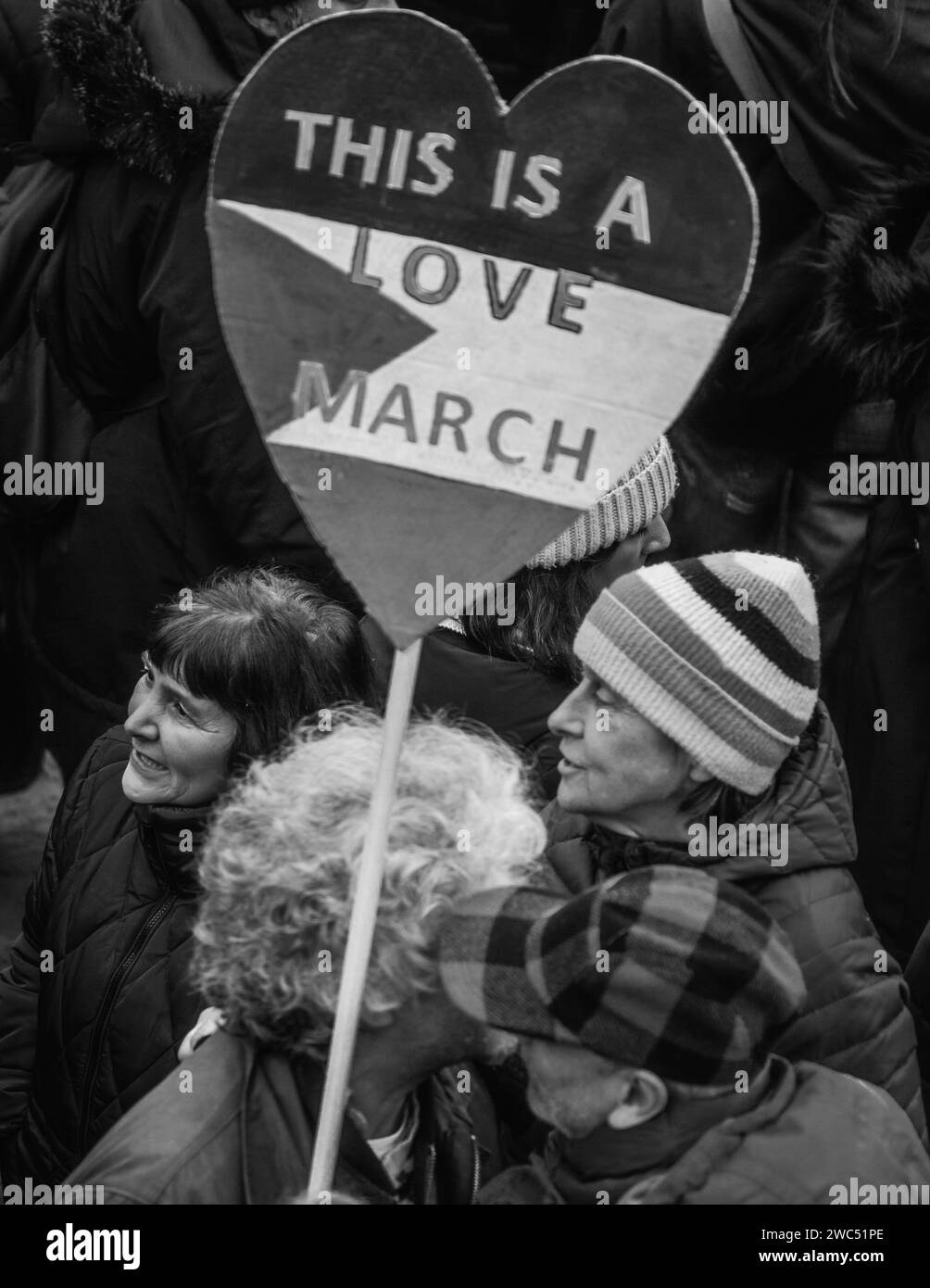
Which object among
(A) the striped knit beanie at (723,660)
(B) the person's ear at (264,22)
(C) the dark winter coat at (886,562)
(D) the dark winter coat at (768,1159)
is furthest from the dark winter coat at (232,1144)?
(B) the person's ear at (264,22)

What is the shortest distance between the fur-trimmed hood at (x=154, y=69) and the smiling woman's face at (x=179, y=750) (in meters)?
1.28

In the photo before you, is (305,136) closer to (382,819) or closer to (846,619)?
(382,819)

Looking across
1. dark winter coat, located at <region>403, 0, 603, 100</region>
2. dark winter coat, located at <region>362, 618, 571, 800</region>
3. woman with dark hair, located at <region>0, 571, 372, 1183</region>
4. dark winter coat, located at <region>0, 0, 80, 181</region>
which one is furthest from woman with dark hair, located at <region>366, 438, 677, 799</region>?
dark winter coat, located at <region>0, 0, 80, 181</region>

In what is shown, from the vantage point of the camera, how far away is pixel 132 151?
3.20 metres

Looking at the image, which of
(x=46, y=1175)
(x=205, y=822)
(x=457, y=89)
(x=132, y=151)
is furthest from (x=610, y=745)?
(x=132, y=151)

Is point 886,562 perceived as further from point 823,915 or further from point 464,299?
point 464,299

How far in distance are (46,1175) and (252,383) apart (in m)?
1.24

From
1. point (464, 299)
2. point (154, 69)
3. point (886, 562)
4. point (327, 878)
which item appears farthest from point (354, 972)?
point (154, 69)

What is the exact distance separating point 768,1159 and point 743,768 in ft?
1.93

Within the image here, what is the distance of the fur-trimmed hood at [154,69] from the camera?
3.15 metres

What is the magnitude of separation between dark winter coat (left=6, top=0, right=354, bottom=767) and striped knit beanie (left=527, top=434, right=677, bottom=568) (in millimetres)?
697

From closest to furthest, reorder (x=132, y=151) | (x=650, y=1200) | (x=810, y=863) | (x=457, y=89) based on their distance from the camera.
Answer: (x=650, y=1200) < (x=457, y=89) < (x=810, y=863) < (x=132, y=151)

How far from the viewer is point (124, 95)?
3154 mm
